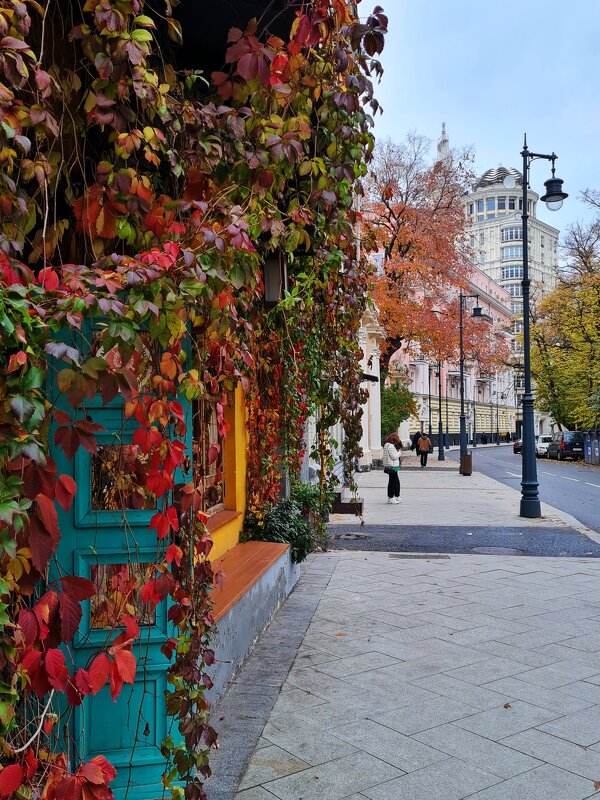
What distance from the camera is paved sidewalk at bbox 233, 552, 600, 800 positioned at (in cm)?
368

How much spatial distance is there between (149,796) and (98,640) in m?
0.77

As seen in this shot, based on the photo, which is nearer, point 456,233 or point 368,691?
point 368,691

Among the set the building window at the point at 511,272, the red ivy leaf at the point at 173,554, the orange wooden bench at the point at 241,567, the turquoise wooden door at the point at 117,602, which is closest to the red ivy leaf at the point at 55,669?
the red ivy leaf at the point at 173,554

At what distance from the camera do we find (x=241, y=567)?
20.5 feet

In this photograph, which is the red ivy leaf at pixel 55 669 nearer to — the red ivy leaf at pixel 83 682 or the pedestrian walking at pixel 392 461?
the red ivy leaf at pixel 83 682

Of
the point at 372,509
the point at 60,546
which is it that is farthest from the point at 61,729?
the point at 372,509

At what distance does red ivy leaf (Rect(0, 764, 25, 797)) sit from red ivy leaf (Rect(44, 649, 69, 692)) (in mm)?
243

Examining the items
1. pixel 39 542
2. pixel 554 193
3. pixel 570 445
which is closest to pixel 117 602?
pixel 39 542

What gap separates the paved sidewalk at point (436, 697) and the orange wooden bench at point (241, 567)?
0.59m

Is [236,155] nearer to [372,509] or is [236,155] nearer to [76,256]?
[76,256]

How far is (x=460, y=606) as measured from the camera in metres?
7.36

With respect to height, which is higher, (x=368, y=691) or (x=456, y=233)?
(x=456, y=233)

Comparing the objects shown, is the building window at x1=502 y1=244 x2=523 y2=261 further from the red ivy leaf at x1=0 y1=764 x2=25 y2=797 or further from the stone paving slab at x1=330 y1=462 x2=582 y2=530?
the red ivy leaf at x1=0 y1=764 x2=25 y2=797

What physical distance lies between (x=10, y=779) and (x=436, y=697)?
3348 millimetres
